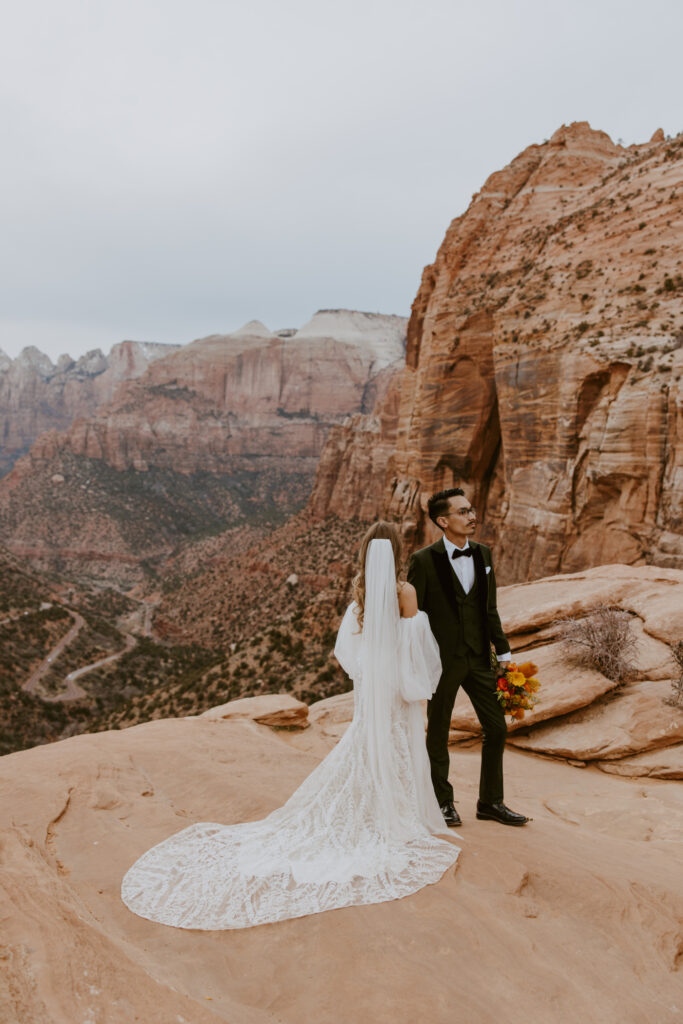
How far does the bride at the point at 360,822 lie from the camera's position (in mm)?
3783

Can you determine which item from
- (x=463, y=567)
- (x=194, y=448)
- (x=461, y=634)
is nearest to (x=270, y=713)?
(x=461, y=634)

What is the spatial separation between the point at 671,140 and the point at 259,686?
28.4 m

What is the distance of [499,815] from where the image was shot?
16.5ft

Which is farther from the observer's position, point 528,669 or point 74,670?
point 74,670

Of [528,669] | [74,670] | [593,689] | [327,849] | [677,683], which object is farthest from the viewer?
[74,670]

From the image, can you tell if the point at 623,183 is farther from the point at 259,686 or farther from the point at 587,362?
the point at 259,686

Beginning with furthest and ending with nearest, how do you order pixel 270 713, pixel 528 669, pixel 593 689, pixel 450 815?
pixel 270 713 < pixel 593 689 < pixel 528 669 < pixel 450 815

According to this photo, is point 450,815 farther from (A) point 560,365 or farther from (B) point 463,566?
(A) point 560,365

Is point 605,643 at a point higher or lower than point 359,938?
higher

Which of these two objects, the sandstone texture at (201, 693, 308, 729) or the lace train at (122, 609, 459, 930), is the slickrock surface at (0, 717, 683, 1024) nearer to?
the lace train at (122, 609, 459, 930)

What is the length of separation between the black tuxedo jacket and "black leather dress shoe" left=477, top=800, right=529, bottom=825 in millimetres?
1277

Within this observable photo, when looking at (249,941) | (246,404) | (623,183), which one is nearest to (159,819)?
(249,941)

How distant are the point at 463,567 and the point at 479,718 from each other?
131cm

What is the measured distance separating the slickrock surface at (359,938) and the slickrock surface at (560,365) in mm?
12129
